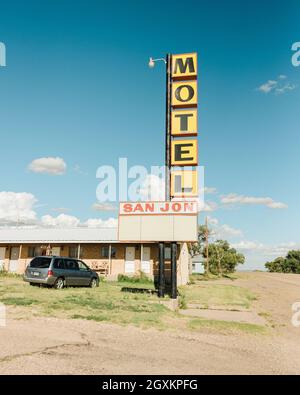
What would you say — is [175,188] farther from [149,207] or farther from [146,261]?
[146,261]

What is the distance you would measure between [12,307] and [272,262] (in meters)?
108

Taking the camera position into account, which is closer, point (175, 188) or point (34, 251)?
point (175, 188)

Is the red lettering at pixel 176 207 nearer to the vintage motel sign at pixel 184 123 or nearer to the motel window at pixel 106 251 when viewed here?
the vintage motel sign at pixel 184 123

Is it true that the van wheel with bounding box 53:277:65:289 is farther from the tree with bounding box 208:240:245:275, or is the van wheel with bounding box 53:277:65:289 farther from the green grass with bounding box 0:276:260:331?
the tree with bounding box 208:240:245:275

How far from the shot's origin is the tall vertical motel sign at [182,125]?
698 inches

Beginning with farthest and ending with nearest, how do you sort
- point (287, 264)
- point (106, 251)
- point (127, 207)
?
point (287, 264), point (106, 251), point (127, 207)

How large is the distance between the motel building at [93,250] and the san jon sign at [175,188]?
8.61 meters

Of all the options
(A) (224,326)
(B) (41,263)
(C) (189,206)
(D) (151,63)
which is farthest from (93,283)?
(D) (151,63)

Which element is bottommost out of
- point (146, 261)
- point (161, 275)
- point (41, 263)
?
point (161, 275)

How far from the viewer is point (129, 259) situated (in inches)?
1072

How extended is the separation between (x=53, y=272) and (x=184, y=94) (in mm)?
12001

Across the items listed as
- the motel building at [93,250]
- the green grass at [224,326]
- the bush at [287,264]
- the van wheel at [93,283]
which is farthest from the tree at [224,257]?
the green grass at [224,326]

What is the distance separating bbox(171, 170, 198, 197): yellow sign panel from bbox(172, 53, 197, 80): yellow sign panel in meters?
5.80
